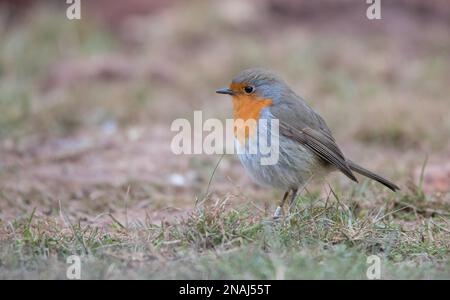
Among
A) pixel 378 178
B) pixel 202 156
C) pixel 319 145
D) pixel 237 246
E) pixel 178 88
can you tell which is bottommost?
pixel 237 246

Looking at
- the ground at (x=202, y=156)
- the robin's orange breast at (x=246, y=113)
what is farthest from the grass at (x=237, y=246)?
the robin's orange breast at (x=246, y=113)

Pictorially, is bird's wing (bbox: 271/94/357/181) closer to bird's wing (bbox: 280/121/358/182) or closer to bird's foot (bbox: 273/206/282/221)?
bird's wing (bbox: 280/121/358/182)

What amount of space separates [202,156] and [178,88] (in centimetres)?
243

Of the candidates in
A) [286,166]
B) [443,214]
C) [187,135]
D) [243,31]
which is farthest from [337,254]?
[243,31]

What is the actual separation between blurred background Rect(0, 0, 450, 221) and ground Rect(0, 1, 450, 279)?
2 centimetres

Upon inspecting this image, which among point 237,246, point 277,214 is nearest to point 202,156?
point 277,214

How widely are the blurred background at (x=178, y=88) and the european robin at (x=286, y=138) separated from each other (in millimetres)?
315

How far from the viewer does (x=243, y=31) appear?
38.4 ft

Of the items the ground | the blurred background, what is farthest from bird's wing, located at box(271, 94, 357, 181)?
the blurred background

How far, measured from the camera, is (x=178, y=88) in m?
9.91

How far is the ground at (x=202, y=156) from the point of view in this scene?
439cm

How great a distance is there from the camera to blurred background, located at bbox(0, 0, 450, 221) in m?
6.76

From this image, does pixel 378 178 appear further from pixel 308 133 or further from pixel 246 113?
pixel 246 113

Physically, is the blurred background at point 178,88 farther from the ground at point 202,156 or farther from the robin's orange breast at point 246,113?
the robin's orange breast at point 246,113
